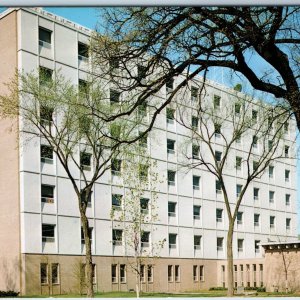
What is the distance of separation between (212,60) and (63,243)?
4.57 feet

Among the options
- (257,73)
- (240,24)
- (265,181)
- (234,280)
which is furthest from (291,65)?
(234,280)

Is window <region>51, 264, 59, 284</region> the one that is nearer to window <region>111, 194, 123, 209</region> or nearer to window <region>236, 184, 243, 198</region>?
window <region>111, 194, 123, 209</region>

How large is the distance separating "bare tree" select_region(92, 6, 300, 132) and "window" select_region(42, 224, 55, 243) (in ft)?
2.57


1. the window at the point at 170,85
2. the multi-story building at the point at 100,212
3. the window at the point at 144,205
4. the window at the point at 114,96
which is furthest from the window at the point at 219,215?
the window at the point at 114,96

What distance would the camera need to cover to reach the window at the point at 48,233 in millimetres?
3182

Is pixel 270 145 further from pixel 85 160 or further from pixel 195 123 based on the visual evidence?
pixel 85 160

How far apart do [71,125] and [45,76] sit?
326 mm

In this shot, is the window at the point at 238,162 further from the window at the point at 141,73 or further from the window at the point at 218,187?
the window at the point at 141,73

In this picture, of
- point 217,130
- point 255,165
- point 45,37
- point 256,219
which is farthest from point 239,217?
point 45,37

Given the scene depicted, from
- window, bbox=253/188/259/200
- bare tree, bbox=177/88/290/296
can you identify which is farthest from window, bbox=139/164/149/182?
window, bbox=253/188/259/200

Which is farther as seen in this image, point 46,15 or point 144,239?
point 144,239

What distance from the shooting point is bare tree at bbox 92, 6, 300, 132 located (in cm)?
319

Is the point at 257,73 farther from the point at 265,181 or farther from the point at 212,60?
the point at 265,181

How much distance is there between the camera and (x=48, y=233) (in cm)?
319
